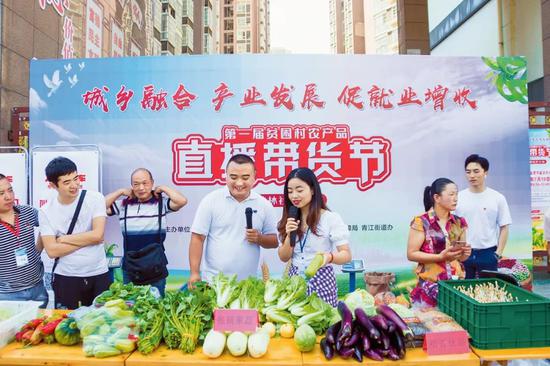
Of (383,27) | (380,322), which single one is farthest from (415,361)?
(383,27)

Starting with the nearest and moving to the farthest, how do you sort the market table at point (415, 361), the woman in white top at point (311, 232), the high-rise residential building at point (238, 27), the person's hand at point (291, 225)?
the market table at point (415, 361)
the person's hand at point (291, 225)
the woman in white top at point (311, 232)
the high-rise residential building at point (238, 27)

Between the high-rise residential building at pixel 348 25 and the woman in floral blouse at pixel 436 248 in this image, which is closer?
the woman in floral blouse at pixel 436 248

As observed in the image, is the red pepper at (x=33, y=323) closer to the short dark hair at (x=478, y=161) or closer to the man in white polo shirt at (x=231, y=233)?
the man in white polo shirt at (x=231, y=233)

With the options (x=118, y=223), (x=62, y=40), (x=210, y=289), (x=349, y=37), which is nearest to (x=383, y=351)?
(x=210, y=289)

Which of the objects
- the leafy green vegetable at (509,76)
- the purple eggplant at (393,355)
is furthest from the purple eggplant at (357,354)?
the leafy green vegetable at (509,76)

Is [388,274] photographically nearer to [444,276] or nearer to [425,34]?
[444,276]

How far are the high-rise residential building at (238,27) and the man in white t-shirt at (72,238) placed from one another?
48361 mm

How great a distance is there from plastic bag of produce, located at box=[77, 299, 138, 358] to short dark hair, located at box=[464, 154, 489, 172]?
3279 millimetres

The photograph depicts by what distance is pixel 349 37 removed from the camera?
4334 centimetres

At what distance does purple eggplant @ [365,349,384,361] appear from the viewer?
183 cm

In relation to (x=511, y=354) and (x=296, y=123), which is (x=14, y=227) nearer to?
(x=296, y=123)

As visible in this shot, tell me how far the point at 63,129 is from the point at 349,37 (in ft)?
143

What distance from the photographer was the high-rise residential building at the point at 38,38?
509 cm

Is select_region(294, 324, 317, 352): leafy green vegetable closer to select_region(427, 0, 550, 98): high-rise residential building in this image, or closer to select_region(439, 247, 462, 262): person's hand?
select_region(439, 247, 462, 262): person's hand
